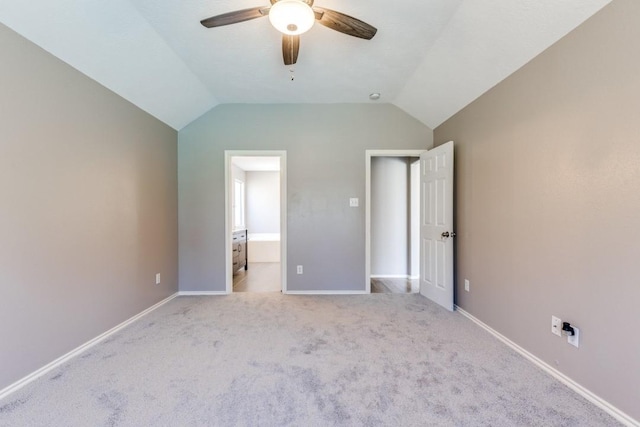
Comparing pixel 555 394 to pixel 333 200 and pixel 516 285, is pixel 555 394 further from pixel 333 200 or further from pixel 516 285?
pixel 333 200

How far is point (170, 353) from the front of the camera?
2.12m

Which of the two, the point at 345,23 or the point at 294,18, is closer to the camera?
the point at 294,18

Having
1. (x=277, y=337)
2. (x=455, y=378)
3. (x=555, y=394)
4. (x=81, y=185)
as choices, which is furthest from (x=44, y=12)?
(x=555, y=394)

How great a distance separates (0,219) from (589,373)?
363 centimetres

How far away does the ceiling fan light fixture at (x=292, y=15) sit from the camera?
1491 mm

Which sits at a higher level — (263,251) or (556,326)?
(556,326)

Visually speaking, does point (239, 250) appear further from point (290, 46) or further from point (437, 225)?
point (290, 46)

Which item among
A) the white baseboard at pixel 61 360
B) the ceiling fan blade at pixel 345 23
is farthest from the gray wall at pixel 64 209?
the ceiling fan blade at pixel 345 23

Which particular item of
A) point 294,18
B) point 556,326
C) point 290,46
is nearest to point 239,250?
point 290,46

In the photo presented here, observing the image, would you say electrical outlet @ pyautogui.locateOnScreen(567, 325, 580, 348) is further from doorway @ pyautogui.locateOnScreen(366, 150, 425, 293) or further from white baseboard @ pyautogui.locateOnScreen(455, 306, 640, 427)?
doorway @ pyautogui.locateOnScreen(366, 150, 425, 293)

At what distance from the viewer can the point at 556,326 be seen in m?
1.83

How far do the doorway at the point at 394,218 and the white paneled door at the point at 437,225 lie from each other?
1.05 meters

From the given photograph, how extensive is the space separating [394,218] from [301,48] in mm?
3076

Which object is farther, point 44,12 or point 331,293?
point 331,293
